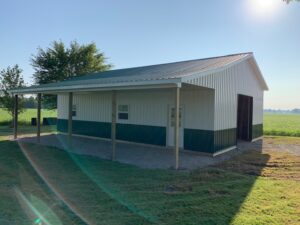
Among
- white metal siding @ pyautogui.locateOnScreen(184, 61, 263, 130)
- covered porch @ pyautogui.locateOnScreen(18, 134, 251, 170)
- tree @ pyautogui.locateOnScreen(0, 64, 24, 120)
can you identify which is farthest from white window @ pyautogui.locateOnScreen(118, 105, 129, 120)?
tree @ pyautogui.locateOnScreen(0, 64, 24, 120)

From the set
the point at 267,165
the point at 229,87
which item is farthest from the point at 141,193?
the point at 229,87

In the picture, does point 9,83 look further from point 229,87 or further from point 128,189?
point 128,189

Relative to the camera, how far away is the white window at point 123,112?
13512 mm

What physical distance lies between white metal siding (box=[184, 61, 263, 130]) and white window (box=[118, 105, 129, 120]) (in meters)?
4.94

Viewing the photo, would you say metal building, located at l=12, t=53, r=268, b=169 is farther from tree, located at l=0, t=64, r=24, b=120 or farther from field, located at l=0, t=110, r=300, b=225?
tree, located at l=0, t=64, r=24, b=120

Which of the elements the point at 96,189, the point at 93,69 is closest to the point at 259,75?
the point at 96,189

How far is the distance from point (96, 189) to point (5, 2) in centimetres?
839

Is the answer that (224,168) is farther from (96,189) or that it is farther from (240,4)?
(240,4)

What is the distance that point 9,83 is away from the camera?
71.9 ft

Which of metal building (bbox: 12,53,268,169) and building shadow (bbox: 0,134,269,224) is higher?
metal building (bbox: 12,53,268,169)

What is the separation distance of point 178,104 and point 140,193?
122 inches

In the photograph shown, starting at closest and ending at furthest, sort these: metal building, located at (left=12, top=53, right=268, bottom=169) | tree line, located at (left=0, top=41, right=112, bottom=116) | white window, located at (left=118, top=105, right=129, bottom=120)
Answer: metal building, located at (left=12, top=53, right=268, bottom=169) < white window, located at (left=118, top=105, right=129, bottom=120) < tree line, located at (left=0, top=41, right=112, bottom=116)

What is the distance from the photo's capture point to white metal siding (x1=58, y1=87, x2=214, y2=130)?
10609 mm

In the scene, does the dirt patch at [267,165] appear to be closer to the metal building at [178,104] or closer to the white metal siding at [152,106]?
the metal building at [178,104]
